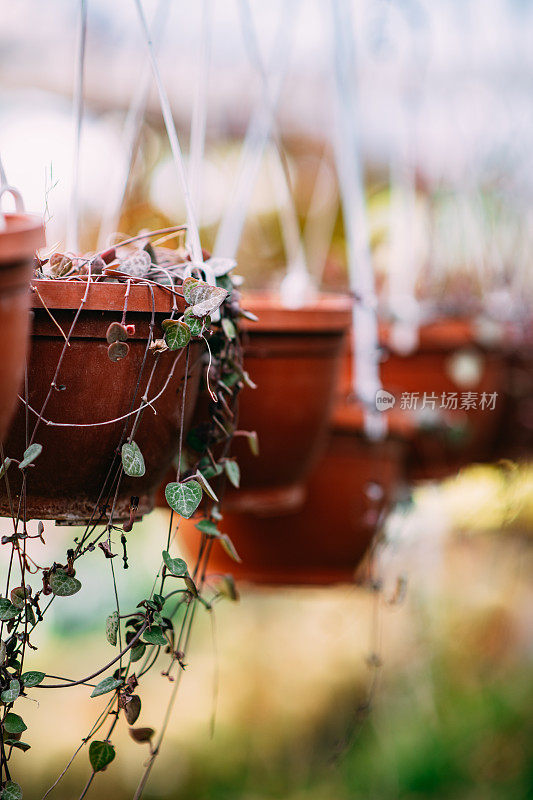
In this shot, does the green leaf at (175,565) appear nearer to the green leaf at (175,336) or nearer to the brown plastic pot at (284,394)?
the green leaf at (175,336)

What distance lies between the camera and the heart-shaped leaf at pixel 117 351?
64 cm

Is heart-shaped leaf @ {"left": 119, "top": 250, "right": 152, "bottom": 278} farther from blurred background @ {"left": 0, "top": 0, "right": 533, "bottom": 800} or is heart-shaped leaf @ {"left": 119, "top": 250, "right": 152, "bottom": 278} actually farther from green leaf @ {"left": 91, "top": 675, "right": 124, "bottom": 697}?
blurred background @ {"left": 0, "top": 0, "right": 533, "bottom": 800}

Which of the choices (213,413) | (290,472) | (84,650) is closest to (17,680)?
(213,413)

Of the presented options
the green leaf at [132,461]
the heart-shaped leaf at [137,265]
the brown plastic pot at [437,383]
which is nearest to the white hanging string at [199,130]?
the heart-shaped leaf at [137,265]

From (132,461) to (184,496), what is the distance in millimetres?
49

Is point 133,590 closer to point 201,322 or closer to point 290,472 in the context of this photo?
point 290,472

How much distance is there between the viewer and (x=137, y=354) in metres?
0.68

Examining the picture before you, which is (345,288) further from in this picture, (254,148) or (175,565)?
(175,565)

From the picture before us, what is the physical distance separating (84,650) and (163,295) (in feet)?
8.41

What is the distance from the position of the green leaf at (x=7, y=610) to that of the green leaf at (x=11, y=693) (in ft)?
0.15

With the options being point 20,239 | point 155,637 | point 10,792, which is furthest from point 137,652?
point 20,239

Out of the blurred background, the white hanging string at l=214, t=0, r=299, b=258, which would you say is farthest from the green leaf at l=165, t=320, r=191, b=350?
the blurred background

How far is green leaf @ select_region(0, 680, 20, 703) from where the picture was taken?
0.61 m

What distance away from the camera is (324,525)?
1.39 meters
